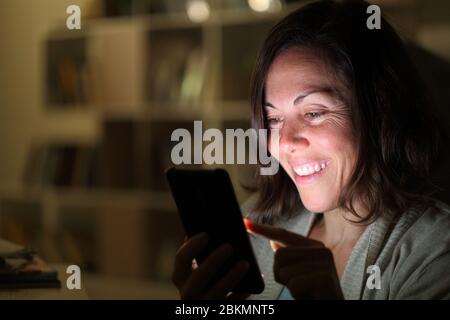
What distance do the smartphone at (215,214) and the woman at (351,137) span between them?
0.04 ft

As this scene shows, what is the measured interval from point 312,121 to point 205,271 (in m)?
0.26

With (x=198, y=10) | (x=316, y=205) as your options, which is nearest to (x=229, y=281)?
(x=316, y=205)

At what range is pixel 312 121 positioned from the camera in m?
0.94

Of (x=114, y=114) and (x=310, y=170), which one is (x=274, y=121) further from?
(x=114, y=114)

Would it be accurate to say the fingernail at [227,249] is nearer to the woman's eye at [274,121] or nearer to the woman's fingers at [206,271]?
the woman's fingers at [206,271]

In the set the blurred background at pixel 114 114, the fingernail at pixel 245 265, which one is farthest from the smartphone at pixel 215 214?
the blurred background at pixel 114 114

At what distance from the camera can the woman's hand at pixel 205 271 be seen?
2.89 feet

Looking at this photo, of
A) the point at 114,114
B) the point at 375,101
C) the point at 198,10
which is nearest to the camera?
the point at 375,101

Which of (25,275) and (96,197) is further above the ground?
(96,197)

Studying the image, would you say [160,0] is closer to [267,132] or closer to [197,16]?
[197,16]

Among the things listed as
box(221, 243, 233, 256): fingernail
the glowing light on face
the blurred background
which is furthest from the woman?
the glowing light on face

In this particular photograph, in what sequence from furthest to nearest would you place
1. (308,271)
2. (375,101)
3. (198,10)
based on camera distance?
(198,10) < (375,101) < (308,271)

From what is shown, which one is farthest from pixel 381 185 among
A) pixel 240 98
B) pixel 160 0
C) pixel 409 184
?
pixel 160 0

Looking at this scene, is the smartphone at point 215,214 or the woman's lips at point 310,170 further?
the woman's lips at point 310,170
